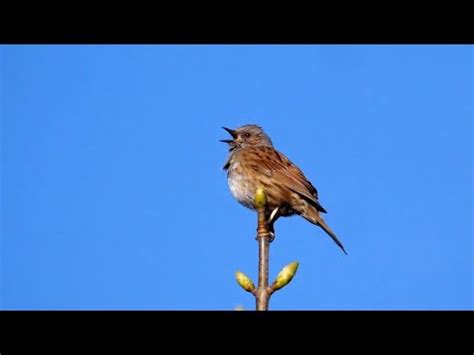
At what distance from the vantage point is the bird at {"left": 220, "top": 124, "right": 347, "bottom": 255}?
9.00 meters

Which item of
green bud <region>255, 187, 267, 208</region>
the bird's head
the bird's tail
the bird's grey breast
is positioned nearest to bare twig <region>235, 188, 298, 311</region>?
green bud <region>255, 187, 267, 208</region>

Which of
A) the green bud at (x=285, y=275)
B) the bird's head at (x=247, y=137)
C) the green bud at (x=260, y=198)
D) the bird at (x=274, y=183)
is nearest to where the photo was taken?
the green bud at (x=285, y=275)

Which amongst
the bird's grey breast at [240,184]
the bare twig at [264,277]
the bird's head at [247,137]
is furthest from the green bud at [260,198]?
the bird's head at [247,137]

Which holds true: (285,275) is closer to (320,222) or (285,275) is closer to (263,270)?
(263,270)

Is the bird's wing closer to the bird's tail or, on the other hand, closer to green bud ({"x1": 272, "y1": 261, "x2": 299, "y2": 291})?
the bird's tail

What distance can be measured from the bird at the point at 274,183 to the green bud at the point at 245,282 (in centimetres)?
501

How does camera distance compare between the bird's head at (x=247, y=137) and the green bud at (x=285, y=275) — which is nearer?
the green bud at (x=285, y=275)

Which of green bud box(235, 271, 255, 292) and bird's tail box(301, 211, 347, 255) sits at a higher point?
bird's tail box(301, 211, 347, 255)

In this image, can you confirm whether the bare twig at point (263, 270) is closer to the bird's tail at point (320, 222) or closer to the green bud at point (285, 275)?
the green bud at point (285, 275)

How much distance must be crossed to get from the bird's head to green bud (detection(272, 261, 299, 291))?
21.9 ft

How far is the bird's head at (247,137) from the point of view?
10.2 meters

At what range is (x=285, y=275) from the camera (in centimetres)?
346
